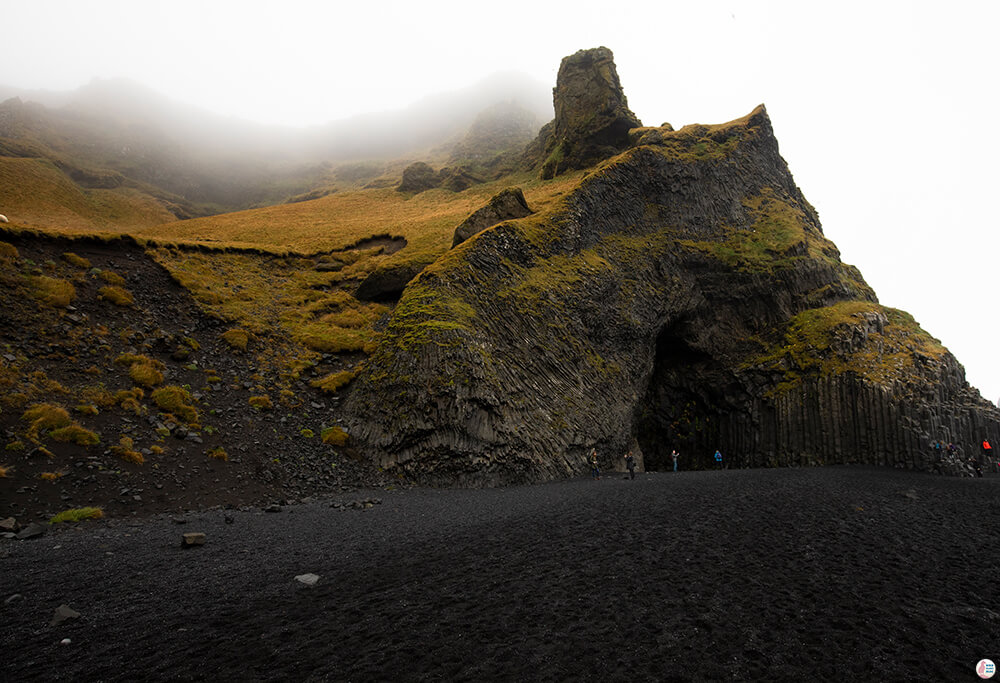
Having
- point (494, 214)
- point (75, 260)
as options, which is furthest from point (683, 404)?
point (75, 260)

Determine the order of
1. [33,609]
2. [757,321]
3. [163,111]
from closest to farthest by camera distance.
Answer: [33,609] < [757,321] < [163,111]

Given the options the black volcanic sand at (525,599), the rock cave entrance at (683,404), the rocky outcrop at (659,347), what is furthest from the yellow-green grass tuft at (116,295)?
the rock cave entrance at (683,404)

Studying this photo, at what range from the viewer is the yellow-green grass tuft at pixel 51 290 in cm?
2161

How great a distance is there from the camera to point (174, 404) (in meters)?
19.9

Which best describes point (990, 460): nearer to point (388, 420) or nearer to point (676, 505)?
point (676, 505)

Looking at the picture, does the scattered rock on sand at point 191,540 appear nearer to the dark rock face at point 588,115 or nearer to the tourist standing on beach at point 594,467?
the tourist standing on beach at point 594,467

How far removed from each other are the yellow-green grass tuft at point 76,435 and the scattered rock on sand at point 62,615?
475 inches

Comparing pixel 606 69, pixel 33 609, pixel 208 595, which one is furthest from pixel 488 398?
pixel 606 69

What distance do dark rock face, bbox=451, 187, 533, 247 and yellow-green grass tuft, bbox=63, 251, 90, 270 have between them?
985 inches

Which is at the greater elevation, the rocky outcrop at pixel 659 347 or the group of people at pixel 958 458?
the rocky outcrop at pixel 659 347

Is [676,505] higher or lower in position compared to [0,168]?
lower

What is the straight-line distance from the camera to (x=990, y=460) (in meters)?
31.5

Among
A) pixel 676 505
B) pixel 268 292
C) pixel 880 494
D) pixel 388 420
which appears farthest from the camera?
pixel 268 292

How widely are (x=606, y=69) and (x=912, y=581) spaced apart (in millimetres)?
80896
